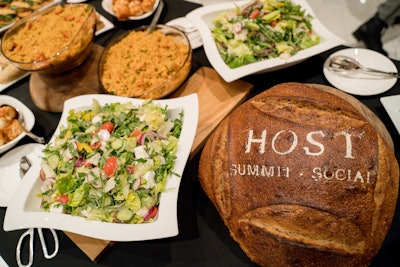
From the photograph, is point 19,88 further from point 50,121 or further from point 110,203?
point 110,203

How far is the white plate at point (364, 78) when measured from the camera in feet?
5.42

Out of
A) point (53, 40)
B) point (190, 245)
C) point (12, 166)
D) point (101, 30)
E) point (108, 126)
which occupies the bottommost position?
point (190, 245)

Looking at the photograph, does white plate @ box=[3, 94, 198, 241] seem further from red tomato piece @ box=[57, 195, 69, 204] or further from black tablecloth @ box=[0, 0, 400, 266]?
black tablecloth @ box=[0, 0, 400, 266]

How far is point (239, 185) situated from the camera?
1.11 meters

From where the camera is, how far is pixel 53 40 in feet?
6.15

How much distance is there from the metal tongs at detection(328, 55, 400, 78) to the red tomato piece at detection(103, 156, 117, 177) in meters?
1.28

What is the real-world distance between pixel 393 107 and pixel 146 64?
128cm

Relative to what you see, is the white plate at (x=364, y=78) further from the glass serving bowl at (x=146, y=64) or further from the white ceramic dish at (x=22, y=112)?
the white ceramic dish at (x=22, y=112)

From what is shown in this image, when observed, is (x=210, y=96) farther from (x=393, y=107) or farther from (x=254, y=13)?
(x=393, y=107)

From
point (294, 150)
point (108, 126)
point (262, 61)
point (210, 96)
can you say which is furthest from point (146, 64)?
point (294, 150)

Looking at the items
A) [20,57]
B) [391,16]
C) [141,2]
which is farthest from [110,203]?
[391,16]

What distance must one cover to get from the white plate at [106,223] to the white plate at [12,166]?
12.2 inches

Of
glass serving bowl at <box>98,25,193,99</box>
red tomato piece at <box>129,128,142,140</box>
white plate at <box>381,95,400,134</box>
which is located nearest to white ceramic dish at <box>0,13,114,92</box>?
glass serving bowl at <box>98,25,193,99</box>

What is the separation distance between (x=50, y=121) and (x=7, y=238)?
0.72 m
